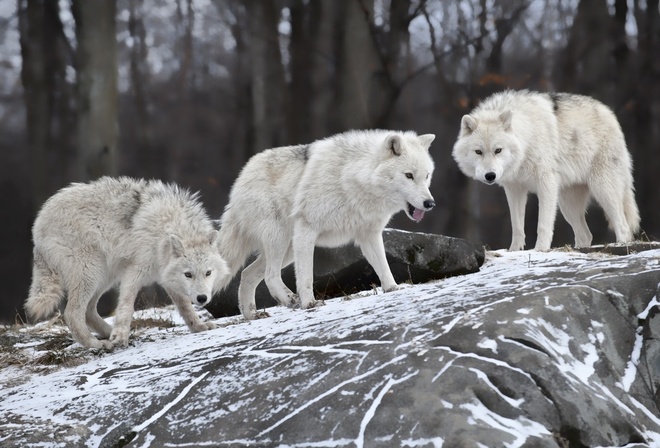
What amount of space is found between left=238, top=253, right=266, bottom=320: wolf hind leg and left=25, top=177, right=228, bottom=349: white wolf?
17.5 inches

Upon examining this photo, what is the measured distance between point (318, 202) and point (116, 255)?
1.96 metres

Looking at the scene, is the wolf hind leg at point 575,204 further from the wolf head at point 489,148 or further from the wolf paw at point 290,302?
Answer: the wolf paw at point 290,302

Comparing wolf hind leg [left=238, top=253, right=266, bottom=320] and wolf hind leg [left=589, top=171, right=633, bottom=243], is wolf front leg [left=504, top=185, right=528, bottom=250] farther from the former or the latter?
wolf hind leg [left=238, top=253, right=266, bottom=320]

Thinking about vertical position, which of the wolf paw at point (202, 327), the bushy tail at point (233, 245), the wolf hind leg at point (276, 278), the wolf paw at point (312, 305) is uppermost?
the bushy tail at point (233, 245)

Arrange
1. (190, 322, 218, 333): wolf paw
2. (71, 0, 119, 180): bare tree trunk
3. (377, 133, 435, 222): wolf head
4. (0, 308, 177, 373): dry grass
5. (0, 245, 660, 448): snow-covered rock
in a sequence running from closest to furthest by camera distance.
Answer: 1. (0, 245, 660, 448): snow-covered rock
2. (0, 308, 177, 373): dry grass
3. (377, 133, 435, 222): wolf head
4. (190, 322, 218, 333): wolf paw
5. (71, 0, 119, 180): bare tree trunk

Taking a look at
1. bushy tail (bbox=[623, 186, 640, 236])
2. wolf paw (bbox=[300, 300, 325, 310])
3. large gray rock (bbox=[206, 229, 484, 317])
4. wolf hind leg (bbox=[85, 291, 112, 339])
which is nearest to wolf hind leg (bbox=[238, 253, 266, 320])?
large gray rock (bbox=[206, 229, 484, 317])

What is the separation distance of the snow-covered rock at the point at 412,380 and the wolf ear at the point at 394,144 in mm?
1463

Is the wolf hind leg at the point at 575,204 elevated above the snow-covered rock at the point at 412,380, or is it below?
above

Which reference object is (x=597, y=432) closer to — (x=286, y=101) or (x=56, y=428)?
(x=56, y=428)

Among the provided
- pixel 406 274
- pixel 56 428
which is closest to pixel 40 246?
pixel 56 428

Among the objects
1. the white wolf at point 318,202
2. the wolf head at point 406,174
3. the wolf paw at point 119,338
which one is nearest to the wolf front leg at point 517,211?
the white wolf at point 318,202

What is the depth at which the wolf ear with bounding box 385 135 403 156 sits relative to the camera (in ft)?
23.2

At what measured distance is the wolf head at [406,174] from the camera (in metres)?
6.87

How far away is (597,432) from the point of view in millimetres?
4531
